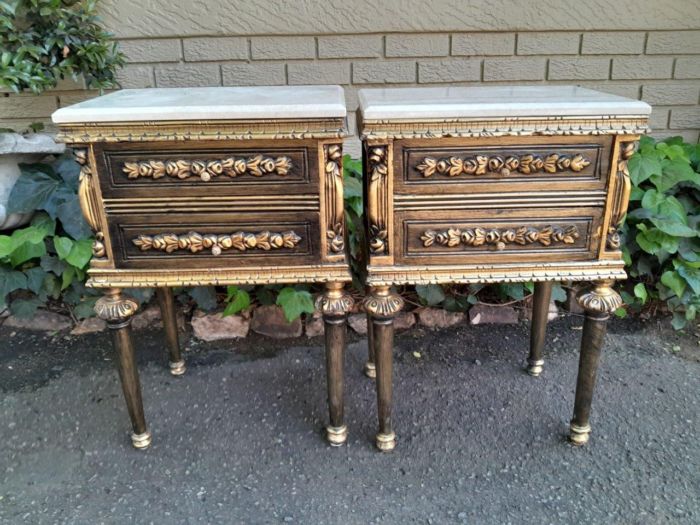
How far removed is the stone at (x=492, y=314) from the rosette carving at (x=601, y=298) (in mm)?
1073

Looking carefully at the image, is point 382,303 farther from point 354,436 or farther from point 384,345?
point 354,436

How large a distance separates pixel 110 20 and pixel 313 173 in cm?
195

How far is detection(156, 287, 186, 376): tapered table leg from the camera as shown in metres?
2.47

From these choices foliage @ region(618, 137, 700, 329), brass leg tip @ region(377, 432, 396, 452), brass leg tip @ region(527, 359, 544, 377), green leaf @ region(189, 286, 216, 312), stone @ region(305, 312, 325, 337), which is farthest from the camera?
stone @ region(305, 312, 325, 337)

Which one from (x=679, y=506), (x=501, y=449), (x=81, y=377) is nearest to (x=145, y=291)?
(x=81, y=377)

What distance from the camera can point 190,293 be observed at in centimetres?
285

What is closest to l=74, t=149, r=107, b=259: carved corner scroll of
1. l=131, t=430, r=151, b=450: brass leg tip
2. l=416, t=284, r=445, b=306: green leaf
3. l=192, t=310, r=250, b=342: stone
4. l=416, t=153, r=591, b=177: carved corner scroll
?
l=131, t=430, r=151, b=450: brass leg tip

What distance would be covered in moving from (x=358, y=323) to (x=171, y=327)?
Result: 3.03 ft

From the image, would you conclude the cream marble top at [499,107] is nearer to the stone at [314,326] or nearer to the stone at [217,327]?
the stone at [314,326]

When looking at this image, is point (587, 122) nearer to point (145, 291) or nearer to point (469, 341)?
point (469, 341)

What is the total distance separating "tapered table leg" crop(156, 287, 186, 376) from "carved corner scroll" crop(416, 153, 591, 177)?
129 cm

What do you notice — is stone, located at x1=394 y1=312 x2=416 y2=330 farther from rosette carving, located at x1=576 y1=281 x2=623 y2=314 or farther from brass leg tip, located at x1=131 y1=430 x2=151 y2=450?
brass leg tip, located at x1=131 y1=430 x2=151 y2=450

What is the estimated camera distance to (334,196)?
1.76 meters

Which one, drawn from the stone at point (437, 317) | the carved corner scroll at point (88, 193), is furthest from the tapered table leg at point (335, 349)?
the stone at point (437, 317)
